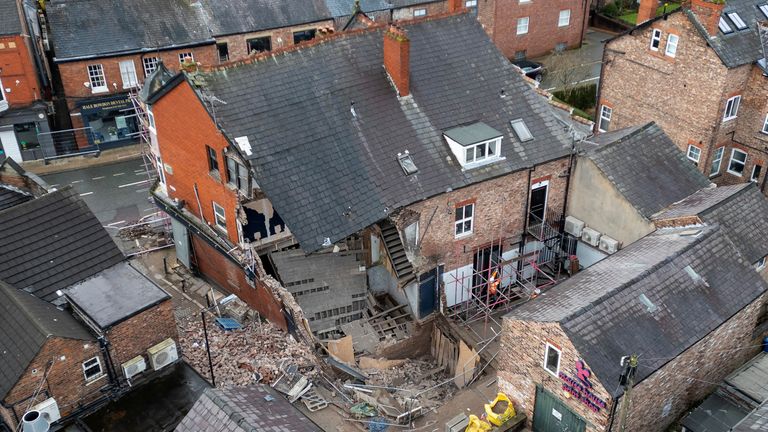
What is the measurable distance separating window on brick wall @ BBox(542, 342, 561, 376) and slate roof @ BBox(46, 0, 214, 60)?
32.1 meters

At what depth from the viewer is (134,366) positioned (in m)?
22.7

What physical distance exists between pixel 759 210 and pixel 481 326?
11.4 m

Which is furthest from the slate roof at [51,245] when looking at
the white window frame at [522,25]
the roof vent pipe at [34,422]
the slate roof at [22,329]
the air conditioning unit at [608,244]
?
the white window frame at [522,25]

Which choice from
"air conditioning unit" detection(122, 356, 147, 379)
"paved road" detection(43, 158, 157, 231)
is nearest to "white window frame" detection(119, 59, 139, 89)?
"paved road" detection(43, 158, 157, 231)

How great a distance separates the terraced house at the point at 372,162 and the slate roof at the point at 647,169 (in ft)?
6.00

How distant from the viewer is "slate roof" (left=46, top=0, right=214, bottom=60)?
40.9 metres

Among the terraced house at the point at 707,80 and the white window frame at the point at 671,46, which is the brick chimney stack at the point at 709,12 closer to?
the terraced house at the point at 707,80

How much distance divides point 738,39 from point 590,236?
44.2ft

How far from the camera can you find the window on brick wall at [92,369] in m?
21.7

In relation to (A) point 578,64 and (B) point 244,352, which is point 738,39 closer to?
(A) point 578,64

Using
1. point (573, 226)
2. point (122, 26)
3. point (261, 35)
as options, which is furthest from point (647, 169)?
point (122, 26)

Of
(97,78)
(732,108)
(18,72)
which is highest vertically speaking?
(18,72)

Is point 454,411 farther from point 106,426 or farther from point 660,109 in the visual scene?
point 660,109

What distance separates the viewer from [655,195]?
27.1 m
